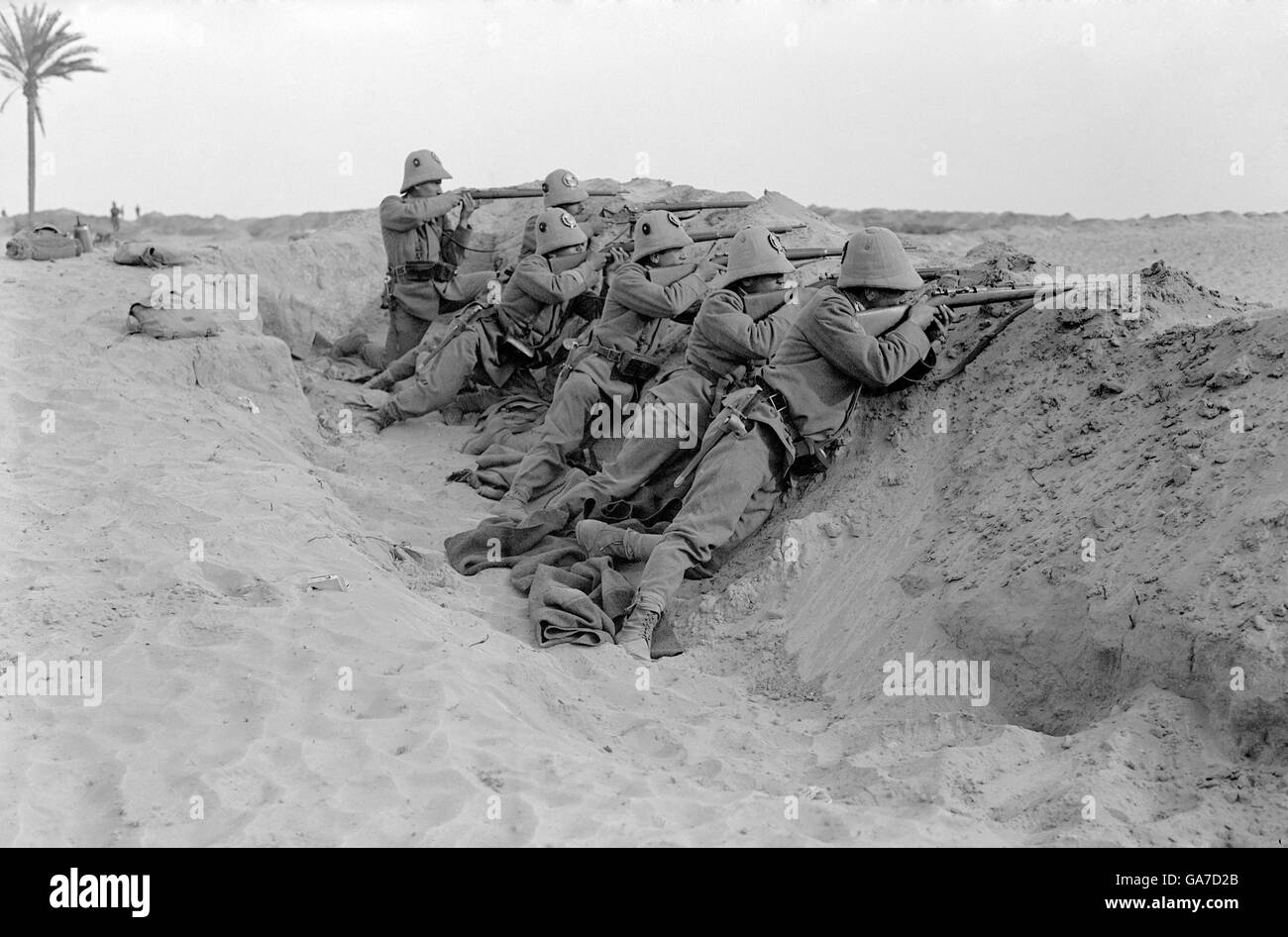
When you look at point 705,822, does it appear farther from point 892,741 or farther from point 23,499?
point 23,499

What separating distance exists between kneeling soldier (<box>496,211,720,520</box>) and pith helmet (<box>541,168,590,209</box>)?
262cm

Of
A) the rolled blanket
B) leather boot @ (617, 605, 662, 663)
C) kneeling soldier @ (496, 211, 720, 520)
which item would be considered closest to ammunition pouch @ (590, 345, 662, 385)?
kneeling soldier @ (496, 211, 720, 520)

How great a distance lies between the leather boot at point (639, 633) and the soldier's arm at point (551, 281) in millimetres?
3864

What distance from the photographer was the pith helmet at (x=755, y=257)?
6.87 metres

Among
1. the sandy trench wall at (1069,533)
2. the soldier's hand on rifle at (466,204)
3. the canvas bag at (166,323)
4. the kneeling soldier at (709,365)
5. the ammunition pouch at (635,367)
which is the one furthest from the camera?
the soldier's hand on rifle at (466,204)

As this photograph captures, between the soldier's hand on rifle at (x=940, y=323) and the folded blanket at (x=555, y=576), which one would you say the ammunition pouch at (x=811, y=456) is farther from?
the folded blanket at (x=555, y=576)

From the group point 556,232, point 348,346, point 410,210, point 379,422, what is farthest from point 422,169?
point 379,422

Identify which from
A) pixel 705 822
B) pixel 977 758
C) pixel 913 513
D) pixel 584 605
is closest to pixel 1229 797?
pixel 977 758

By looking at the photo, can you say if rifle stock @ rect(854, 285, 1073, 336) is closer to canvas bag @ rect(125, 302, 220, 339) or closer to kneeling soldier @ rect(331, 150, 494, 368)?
canvas bag @ rect(125, 302, 220, 339)

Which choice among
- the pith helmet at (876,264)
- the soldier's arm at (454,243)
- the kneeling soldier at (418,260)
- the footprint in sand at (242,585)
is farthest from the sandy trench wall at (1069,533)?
the soldier's arm at (454,243)

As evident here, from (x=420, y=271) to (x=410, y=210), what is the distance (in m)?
0.51

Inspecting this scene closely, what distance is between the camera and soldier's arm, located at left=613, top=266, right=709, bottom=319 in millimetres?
7973

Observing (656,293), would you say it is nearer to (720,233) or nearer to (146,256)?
(720,233)

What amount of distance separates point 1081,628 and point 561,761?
1952 mm
